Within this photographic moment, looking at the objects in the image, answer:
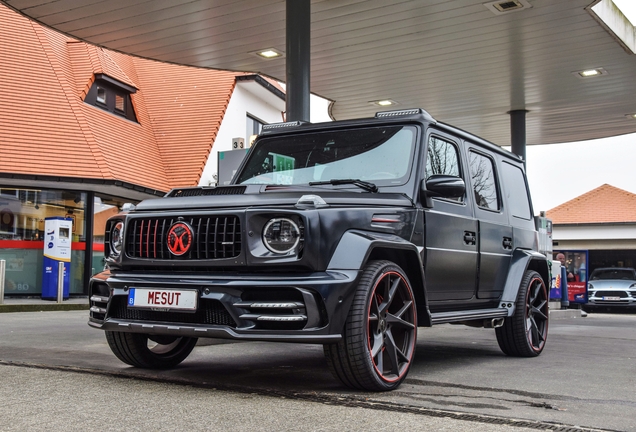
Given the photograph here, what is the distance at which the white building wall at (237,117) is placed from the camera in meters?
23.4

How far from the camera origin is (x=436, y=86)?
15.1m

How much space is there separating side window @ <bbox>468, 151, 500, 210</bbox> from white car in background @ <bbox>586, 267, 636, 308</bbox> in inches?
883

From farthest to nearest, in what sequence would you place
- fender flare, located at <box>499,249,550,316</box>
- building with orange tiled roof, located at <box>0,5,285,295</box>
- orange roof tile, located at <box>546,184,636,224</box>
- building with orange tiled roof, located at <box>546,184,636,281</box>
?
orange roof tile, located at <box>546,184,636,224</box> → building with orange tiled roof, located at <box>546,184,636,281</box> → building with orange tiled roof, located at <box>0,5,285,295</box> → fender flare, located at <box>499,249,550,316</box>

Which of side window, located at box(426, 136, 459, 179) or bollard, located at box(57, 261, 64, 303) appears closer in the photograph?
side window, located at box(426, 136, 459, 179)

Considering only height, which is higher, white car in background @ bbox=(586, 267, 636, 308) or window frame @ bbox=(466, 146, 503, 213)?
window frame @ bbox=(466, 146, 503, 213)

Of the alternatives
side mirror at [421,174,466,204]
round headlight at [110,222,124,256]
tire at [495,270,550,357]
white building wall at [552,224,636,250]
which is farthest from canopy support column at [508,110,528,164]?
white building wall at [552,224,636,250]

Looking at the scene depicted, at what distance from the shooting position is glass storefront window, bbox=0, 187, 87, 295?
17.9 m

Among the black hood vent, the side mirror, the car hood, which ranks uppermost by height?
the side mirror

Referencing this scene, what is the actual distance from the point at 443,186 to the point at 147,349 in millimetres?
2514

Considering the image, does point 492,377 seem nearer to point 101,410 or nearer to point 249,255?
point 249,255

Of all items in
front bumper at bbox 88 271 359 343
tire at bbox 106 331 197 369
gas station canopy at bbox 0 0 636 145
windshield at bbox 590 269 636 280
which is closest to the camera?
front bumper at bbox 88 271 359 343

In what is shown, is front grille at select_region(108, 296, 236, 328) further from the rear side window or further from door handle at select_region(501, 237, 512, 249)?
the rear side window

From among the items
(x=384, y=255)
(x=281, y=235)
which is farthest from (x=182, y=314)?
(x=384, y=255)

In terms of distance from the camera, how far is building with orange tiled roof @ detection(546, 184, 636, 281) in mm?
38094
